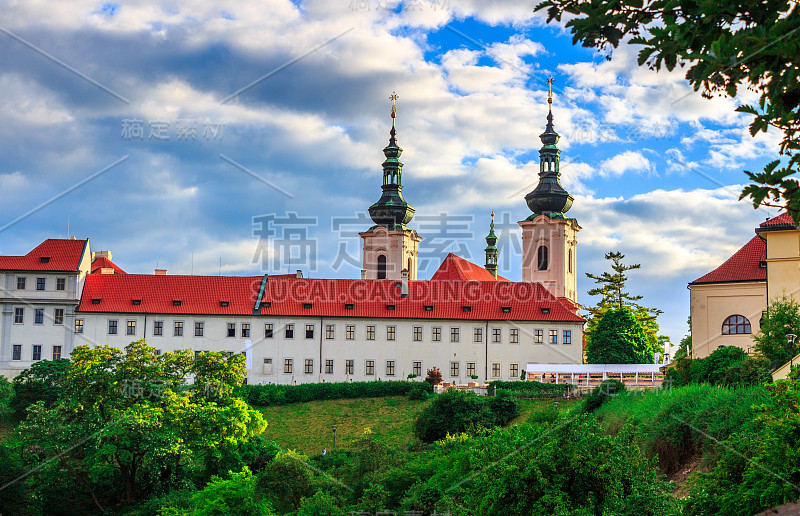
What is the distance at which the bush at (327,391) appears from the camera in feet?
159

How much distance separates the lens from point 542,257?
78375 millimetres

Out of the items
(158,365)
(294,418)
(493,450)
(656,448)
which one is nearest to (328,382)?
(294,418)

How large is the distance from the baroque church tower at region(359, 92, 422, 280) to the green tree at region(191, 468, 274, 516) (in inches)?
2008

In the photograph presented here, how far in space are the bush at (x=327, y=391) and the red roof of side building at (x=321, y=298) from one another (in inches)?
295

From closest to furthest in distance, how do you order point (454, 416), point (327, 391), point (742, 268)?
point (454, 416), point (742, 268), point (327, 391)

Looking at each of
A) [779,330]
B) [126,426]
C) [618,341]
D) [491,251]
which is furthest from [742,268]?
[491,251]

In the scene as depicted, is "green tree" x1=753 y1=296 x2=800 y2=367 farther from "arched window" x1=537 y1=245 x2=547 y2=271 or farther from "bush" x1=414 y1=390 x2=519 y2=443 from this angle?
"arched window" x1=537 y1=245 x2=547 y2=271

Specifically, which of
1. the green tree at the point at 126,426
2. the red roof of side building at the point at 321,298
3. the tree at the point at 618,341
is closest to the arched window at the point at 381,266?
the red roof of side building at the point at 321,298

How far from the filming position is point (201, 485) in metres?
31.6

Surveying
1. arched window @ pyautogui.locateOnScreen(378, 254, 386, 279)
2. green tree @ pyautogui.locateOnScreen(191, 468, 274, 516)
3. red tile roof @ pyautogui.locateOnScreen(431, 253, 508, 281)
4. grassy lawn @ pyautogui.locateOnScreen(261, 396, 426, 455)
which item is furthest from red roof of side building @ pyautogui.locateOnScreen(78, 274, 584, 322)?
green tree @ pyautogui.locateOnScreen(191, 468, 274, 516)

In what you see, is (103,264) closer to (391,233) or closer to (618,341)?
(391,233)

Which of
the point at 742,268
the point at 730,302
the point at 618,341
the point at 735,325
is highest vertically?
the point at 742,268

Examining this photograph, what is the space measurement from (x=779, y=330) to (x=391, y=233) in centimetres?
5022

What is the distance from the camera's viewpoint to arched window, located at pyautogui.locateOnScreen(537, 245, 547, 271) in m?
78.0
